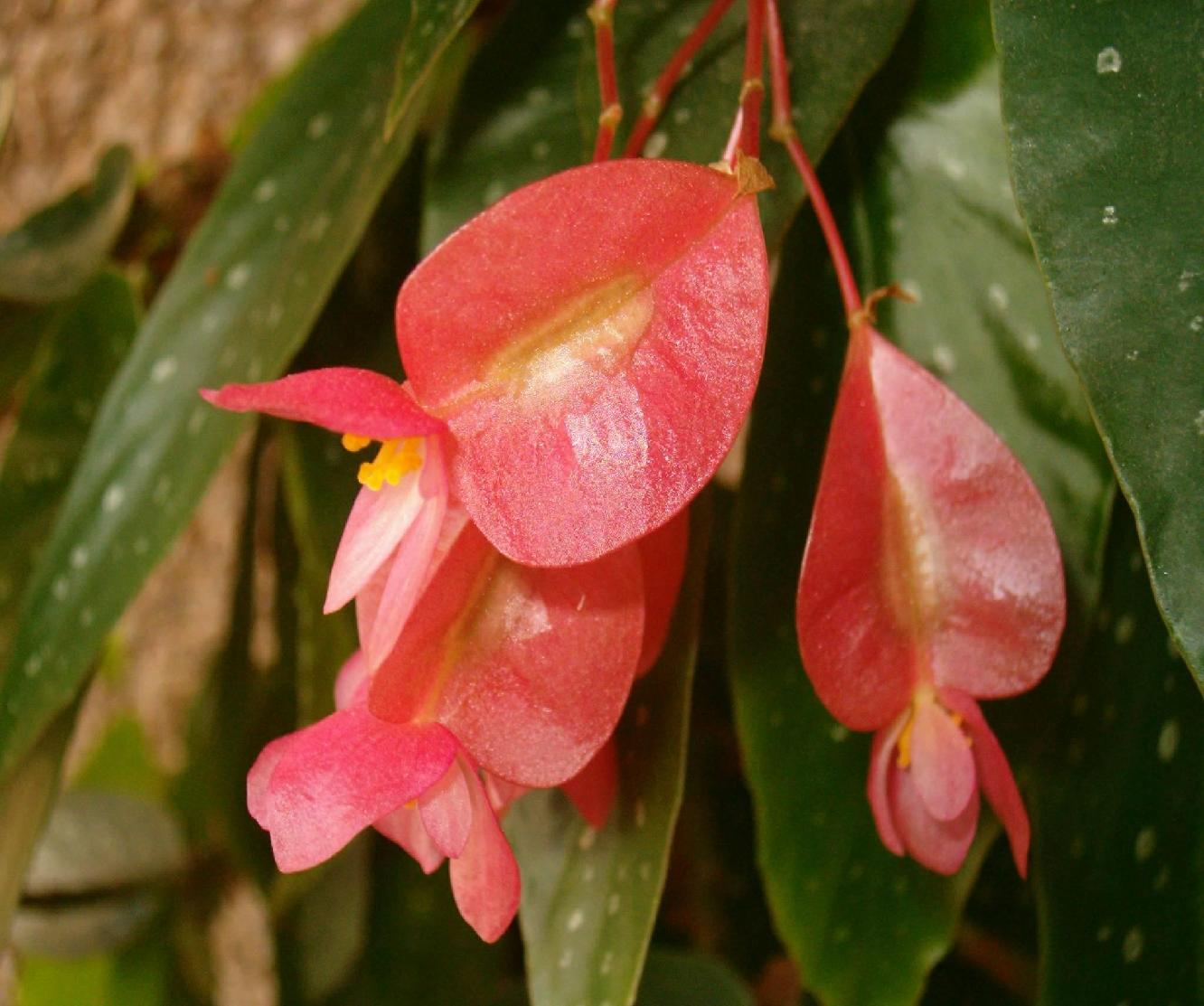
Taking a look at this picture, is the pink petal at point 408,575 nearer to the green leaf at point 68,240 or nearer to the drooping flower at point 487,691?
the drooping flower at point 487,691

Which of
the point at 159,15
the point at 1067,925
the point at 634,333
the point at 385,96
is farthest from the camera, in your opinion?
the point at 159,15

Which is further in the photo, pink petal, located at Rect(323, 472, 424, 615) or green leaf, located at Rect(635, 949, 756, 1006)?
green leaf, located at Rect(635, 949, 756, 1006)

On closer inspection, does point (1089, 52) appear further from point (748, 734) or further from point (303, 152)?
point (303, 152)

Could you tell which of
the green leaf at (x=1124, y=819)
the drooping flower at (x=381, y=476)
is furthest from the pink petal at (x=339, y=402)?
the green leaf at (x=1124, y=819)

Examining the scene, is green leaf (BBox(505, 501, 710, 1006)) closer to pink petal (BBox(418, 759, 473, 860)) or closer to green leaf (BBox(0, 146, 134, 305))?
pink petal (BBox(418, 759, 473, 860))

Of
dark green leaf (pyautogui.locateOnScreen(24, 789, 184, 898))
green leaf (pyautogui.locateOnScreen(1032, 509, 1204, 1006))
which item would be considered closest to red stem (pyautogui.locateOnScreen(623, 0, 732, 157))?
green leaf (pyautogui.locateOnScreen(1032, 509, 1204, 1006))

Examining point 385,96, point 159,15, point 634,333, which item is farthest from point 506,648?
point 159,15

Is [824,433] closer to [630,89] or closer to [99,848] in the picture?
[630,89]
